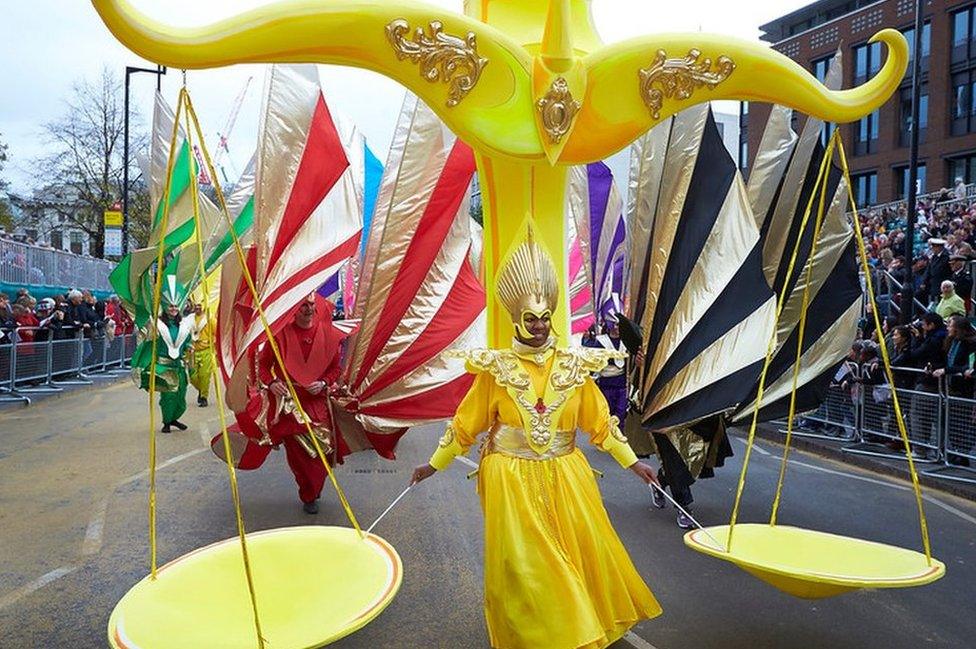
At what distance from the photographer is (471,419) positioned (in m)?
3.66

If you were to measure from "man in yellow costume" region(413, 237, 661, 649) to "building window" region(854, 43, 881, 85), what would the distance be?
34.0 meters

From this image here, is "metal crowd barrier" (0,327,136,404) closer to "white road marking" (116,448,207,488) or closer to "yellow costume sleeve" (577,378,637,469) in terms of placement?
"white road marking" (116,448,207,488)

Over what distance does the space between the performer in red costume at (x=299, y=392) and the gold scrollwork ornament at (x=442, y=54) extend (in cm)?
294

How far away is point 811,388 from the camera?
6.25 metres

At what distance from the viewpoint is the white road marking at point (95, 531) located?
18.5 feet

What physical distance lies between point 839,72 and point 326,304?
4.12m

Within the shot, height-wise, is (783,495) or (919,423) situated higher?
(919,423)

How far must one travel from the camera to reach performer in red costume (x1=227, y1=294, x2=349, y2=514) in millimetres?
6223

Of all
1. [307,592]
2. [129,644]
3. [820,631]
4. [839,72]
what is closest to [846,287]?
[839,72]

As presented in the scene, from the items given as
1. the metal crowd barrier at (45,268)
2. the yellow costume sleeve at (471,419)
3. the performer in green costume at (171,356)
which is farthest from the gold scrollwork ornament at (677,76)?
the metal crowd barrier at (45,268)

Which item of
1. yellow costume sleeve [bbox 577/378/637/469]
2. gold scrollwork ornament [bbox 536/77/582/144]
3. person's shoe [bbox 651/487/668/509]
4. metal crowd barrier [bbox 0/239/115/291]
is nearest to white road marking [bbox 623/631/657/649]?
yellow costume sleeve [bbox 577/378/637/469]

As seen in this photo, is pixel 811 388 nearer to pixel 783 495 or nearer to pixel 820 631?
pixel 783 495

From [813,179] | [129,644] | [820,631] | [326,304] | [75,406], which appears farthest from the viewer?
[75,406]

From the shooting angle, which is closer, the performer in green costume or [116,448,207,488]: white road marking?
[116,448,207,488]: white road marking
